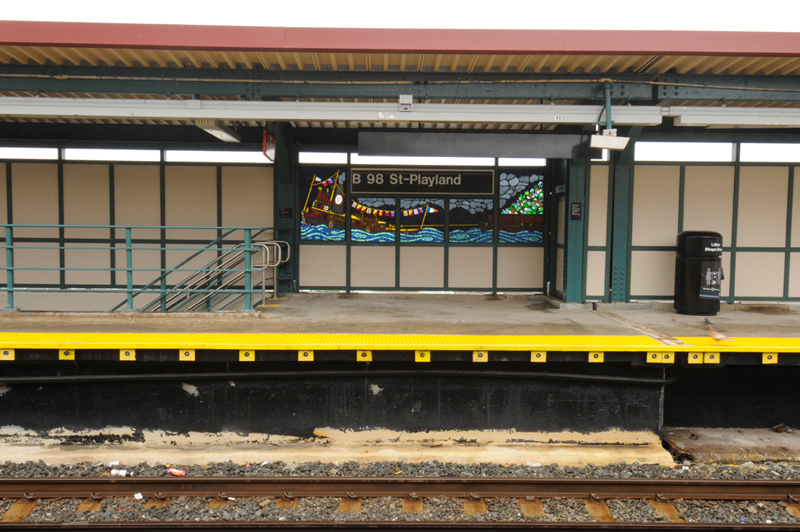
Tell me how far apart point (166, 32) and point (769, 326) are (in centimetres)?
843

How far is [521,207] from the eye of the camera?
8945 mm

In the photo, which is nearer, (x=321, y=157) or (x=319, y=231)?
(x=321, y=157)

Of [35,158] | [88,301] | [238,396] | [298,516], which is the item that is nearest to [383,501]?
[298,516]

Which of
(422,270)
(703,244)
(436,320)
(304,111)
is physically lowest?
(436,320)

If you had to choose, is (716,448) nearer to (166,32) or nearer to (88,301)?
(166,32)

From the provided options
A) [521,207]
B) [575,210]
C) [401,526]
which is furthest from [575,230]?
[401,526]

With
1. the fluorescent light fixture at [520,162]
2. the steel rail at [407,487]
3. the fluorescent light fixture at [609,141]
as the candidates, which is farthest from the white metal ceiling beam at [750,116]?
the steel rail at [407,487]

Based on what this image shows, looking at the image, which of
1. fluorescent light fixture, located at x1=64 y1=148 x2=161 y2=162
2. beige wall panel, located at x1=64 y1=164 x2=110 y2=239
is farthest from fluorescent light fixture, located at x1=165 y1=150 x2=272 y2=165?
beige wall panel, located at x1=64 y1=164 x2=110 y2=239

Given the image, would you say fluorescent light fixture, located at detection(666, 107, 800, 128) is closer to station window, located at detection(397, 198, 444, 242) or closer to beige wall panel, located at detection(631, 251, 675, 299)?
beige wall panel, located at detection(631, 251, 675, 299)

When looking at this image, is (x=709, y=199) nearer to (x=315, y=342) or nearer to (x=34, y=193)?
(x=315, y=342)

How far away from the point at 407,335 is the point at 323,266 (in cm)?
400

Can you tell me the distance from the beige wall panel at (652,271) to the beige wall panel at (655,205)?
0.19 m

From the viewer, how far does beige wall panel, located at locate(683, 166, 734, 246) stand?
8.19 meters

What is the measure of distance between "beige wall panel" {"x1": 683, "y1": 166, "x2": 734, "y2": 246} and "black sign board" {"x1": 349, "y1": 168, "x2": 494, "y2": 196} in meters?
3.32
